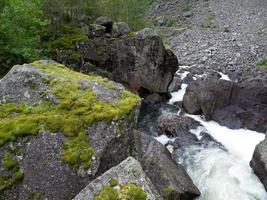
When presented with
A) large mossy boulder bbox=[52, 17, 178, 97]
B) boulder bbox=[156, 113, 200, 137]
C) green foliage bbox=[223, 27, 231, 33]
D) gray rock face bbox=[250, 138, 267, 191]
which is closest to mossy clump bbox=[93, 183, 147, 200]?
gray rock face bbox=[250, 138, 267, 191]

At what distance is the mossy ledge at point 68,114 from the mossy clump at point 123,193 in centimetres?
151

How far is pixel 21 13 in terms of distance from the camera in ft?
61.9

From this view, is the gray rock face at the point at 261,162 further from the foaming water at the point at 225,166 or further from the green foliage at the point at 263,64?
the green foliage at the point at 263,64

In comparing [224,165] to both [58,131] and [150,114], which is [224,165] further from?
[58,131]

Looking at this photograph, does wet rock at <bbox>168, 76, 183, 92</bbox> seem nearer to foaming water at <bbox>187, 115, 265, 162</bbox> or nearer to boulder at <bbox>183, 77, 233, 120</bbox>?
boulder at <bbox>183, 77, 233, 120</bbox>

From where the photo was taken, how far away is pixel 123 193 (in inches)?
317

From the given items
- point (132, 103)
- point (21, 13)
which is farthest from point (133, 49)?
point (132, 103)

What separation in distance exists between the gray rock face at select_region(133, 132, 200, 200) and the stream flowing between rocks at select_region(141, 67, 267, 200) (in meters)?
0.99

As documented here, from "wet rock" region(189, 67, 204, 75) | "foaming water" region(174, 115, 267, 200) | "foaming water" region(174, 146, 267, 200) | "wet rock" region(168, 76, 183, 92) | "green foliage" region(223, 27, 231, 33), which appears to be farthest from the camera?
"green foliage" region(223, 27, 231, 33)

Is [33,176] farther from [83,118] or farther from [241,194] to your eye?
[241,194]

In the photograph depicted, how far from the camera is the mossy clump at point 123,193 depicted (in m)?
8.00

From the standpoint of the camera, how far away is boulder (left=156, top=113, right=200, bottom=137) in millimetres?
21562

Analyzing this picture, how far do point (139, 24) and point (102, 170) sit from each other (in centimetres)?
3901

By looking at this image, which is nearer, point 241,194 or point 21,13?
point 241,194
